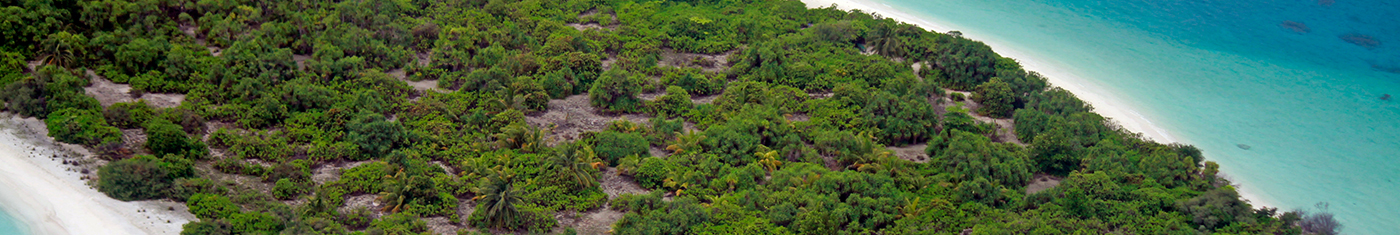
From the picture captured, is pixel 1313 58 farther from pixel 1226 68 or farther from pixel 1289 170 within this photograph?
Result: pixel 1289 170

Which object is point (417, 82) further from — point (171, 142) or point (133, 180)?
point (133, 180)

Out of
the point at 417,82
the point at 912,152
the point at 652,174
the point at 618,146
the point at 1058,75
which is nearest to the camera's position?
the point at 652,174

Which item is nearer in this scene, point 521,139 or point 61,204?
point 61,204

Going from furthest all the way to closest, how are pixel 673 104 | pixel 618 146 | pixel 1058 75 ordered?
1. pixel 1058 75
2. pixel 673 104
3. pixel 618 146

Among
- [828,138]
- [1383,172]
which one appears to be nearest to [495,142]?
[828,138]

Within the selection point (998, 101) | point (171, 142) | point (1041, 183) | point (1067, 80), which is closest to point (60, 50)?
point (171, 142)

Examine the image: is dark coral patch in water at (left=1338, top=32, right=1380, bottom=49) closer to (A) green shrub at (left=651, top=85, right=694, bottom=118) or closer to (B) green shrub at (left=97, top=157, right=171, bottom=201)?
(A) green shrub at (left=651, top=85, right=694, bottom=118)
